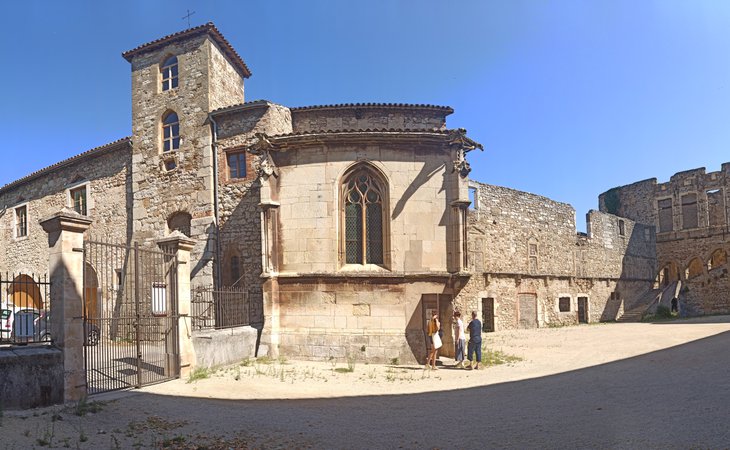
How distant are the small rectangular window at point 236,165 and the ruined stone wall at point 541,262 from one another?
9.88 m

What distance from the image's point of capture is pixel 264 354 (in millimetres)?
11297

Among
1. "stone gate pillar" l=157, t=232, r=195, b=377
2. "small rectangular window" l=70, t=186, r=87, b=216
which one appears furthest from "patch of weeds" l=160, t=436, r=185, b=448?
"small rectangular window" l=70, t=186, r=87, b=216

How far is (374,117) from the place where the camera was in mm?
15336

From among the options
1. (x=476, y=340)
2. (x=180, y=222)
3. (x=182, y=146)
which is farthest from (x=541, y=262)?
(x=182, y=146)

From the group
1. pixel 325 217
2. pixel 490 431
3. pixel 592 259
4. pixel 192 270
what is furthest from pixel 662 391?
pixel 592 259

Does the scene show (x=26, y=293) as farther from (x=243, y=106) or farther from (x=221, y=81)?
(x=221, y=81)

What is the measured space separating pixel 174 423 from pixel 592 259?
24073mm

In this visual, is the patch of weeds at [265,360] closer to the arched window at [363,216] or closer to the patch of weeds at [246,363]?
the patch of weeds at [246,363]

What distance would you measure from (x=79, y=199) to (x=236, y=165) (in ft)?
26.3

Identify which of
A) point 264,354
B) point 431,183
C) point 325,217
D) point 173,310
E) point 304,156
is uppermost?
point 304,156

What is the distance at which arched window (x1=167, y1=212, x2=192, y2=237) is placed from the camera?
51.3 ft

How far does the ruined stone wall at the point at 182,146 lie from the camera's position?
49.8 ft

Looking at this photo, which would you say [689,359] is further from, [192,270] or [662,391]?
[192,270]

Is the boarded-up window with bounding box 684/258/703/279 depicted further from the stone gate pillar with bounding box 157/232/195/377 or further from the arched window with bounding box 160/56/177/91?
the arched window with bounding box 160/56/177/91
